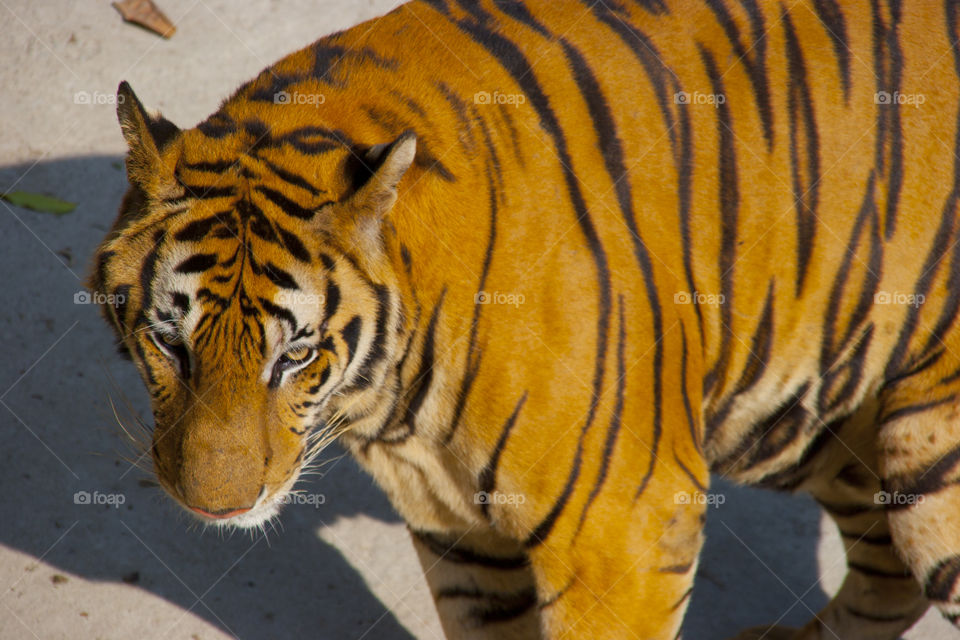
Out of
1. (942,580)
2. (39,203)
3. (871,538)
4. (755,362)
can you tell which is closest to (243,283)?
(755,362)

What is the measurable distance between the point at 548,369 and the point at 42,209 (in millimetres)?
2825

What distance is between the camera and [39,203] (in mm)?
3986

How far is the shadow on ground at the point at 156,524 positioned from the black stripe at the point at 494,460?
127cm

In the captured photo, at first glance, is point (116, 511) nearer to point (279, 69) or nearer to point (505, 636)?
point (505, 636)

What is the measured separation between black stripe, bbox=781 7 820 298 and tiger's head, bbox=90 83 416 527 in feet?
2.91

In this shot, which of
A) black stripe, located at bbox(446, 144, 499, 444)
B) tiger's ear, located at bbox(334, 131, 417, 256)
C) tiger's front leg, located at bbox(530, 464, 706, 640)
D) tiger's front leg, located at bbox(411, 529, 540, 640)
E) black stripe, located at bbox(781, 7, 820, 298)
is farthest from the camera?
tiger's front leg, located at bbox(411, 529, 540, 640)

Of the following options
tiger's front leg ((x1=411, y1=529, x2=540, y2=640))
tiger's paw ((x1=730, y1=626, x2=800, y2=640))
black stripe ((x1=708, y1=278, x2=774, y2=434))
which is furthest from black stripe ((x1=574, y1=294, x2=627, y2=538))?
tiger's paw ((x1=730, y1=626, x2=800, y2=640))

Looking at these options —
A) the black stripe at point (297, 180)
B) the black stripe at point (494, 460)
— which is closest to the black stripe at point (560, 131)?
the black stripe at point (494, 460)

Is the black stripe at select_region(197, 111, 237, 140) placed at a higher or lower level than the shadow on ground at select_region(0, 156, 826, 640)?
higher

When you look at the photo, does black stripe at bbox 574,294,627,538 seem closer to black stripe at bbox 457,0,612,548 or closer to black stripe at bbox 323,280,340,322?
black stripe at bbox 457,0,612,548

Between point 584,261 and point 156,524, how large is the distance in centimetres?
201

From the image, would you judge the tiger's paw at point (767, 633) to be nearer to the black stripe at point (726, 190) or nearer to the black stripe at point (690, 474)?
the black stripe at point (690, 474)

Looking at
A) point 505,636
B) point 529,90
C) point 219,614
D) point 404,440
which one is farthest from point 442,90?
point 219,614

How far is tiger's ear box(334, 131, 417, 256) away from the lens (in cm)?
169
